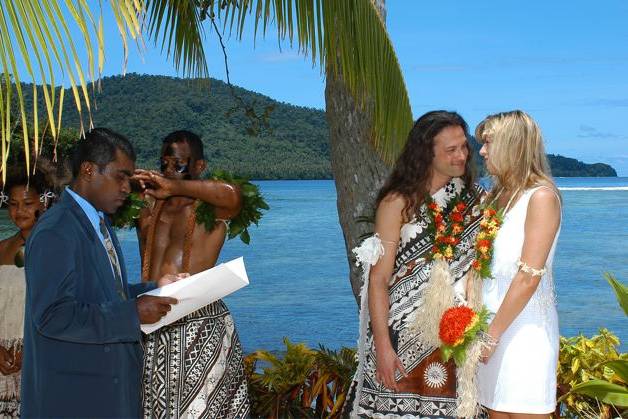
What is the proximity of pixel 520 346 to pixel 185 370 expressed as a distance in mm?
1432

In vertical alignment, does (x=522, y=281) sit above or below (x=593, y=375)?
above

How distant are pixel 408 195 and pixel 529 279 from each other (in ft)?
2.15

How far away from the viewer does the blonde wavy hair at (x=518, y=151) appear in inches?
134

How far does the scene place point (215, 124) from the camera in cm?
5566

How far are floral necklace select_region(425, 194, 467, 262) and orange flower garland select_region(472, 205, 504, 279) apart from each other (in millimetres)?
121

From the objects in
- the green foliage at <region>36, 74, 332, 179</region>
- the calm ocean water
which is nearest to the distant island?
the green foliage at <region>36, 74, 332, 179</region>

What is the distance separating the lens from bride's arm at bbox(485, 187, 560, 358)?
10.9 ft

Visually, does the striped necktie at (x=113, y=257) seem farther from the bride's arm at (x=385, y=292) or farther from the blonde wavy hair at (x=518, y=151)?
the blonde wavy hair at (x=518, y=151)

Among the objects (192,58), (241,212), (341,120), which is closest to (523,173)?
(241,212)

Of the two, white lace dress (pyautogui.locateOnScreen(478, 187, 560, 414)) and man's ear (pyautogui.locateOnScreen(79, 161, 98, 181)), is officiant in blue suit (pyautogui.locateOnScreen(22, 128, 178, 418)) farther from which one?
white lace dress (pyautogui.locateOnScreen(478, 187, 560, 414))

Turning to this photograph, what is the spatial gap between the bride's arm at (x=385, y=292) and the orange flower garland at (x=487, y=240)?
368 mm

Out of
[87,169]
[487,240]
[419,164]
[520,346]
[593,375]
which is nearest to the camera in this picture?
[87,169]

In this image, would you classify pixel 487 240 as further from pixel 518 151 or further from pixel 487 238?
pixel 518 151

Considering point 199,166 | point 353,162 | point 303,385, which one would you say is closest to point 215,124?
point 353,162
